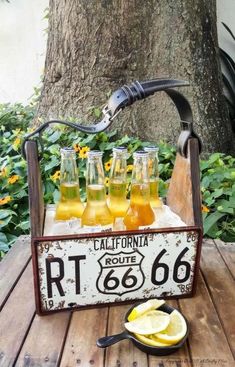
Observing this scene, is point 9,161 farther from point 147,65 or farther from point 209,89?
A: point 209,89

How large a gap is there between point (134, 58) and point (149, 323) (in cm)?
144

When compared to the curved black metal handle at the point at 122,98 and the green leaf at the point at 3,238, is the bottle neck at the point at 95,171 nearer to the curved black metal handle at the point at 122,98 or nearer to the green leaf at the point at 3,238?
the curved black metal handle at the point at 122,98

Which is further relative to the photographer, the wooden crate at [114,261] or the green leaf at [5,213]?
the green leaf at [5,213]

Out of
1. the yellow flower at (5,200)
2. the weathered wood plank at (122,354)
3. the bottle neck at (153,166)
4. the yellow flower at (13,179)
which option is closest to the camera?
the weathered wood plank at (122,354)

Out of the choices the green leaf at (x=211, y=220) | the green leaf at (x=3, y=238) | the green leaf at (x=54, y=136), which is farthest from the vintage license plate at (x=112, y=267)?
the green leaf at (x=54, y=136)

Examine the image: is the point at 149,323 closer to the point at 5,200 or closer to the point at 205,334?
the point at 205,334

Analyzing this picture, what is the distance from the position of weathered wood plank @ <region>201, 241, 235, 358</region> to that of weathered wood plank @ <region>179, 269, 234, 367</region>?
1 cm

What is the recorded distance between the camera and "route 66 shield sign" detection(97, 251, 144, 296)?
64cm

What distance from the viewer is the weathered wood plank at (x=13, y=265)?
731mm

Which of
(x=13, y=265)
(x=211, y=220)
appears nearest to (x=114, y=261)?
(x=13, y=265)

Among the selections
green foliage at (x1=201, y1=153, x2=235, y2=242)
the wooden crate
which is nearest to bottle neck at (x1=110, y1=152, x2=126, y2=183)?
the wooden crate

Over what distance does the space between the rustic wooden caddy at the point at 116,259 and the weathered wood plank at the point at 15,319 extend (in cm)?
4

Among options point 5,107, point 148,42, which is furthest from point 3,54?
point 148,42

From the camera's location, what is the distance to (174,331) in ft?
1.88
